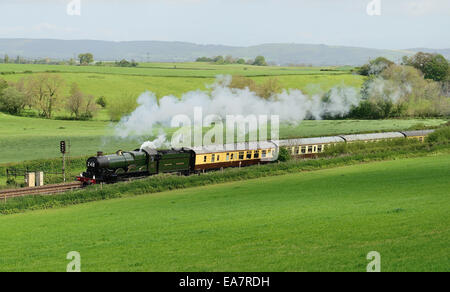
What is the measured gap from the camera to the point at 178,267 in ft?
53.5

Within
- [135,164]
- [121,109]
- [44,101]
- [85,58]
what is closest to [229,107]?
[121,109]

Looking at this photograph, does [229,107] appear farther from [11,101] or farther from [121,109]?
[11,101]

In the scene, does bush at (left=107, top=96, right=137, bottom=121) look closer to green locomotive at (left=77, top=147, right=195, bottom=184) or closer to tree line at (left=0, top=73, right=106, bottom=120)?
tree line at (left=0, top=73, right=106, bottom=120)

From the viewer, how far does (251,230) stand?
21328 millimetres

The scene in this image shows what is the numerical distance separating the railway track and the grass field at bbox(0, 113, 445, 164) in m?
15.8

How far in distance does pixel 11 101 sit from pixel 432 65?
10576cm

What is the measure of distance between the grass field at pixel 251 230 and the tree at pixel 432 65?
369 feet

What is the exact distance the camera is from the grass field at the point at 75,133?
57969 millimetres

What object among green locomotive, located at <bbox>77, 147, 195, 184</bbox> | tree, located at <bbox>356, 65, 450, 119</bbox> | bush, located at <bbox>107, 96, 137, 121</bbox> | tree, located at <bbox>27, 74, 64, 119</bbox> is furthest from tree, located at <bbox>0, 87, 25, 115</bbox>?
tree, located at <bbox>356, 65, 450, 119</bbox>

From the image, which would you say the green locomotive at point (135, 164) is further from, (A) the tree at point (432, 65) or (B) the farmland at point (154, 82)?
(A) the tree at point (432, 65)

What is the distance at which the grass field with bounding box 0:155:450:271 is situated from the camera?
16.4 m

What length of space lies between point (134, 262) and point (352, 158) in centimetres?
3819

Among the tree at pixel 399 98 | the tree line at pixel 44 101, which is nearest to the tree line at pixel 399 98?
the tree at pixel 399 98
